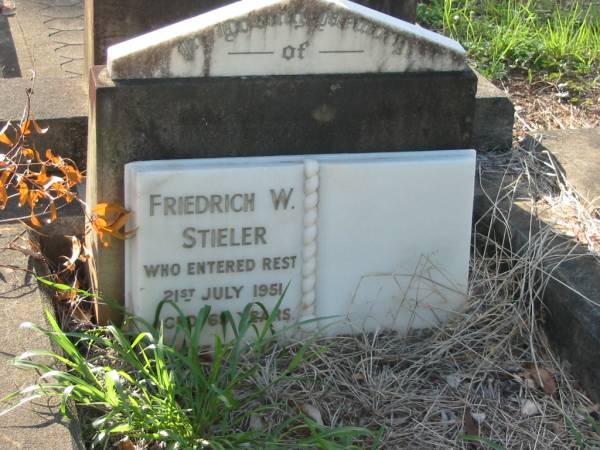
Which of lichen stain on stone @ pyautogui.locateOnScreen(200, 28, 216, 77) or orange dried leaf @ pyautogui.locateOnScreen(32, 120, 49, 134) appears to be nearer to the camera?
lichen stain on stone @ pyautogui.locateOnScreen(200, 28, 216, 77)

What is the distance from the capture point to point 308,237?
2992mm

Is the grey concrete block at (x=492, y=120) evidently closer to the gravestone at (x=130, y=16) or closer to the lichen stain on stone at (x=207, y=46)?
the gravestone at (x=130, y=16)

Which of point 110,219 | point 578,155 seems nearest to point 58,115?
point 110,219

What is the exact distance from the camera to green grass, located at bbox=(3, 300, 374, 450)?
2.54m

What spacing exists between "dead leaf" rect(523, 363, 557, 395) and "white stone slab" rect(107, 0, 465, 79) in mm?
945

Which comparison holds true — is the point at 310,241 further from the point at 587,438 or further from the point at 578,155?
the point at 578,155

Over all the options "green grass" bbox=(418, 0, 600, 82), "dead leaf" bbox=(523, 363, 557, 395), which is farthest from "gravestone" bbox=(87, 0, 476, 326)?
"green grass" bbox=(418, 0, 600, 82)

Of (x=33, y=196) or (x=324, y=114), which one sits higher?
(x=324, y=114)

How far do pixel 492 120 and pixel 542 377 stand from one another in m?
1.20

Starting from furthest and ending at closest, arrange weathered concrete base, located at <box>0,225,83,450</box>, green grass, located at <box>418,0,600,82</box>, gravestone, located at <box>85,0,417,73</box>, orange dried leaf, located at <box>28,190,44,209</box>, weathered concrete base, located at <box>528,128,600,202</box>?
green grass, located at <box>418,0,600,82</box>, weathered concrete base, located at <box>528,128,600,202</box>, gravestone, located at <box>85,0,417,73</box>, orange dried leaf, located at <box>28,190,44,209</box>, weathered concrete base, located at <box>0,225,83,450</box>

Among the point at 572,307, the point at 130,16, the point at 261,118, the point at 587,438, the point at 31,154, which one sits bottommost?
the point at 587,438

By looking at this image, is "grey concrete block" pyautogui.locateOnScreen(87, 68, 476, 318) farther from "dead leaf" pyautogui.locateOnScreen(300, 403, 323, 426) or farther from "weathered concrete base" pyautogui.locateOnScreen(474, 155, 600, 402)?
"dead leaf" pyautogui.locateOnScreen(300, 403, 323, 426)

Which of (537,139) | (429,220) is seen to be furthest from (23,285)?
(537,139)

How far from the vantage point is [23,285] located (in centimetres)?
293
